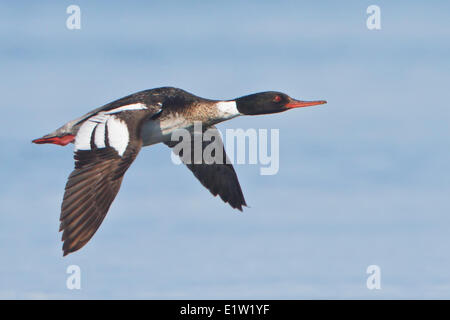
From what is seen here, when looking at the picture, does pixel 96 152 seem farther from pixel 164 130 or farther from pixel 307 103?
pixel 307 103

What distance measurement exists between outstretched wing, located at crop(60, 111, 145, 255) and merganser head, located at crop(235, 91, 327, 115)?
2.73 meters

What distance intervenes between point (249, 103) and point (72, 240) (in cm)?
534

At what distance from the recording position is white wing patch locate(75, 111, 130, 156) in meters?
15.9

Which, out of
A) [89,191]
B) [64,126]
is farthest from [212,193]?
[89,191]

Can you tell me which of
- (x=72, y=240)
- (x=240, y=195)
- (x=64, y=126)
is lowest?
(x=72, y=240)

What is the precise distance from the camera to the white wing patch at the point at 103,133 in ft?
52.2

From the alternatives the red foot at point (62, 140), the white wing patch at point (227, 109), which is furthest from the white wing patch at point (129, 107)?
the white wing patch at point (227, 109)

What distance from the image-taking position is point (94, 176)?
50.3ft

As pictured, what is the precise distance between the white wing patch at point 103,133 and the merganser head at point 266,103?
285 cm

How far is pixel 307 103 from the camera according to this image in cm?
1805

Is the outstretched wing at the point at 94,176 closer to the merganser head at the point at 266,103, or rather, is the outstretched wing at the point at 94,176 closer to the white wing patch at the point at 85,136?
the white wing patch at the point at 85,136

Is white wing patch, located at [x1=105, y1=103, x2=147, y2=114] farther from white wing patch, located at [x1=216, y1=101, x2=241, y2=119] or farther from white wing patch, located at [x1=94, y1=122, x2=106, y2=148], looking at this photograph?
white wing patch, located at [x1=216, y1=101, x2=241, y2=119]

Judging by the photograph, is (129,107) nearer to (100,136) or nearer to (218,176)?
(100,136)

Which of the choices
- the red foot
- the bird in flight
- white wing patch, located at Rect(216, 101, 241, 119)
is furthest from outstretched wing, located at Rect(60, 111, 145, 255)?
white wing patch, located at Rect(216, 101, 241, 119)
